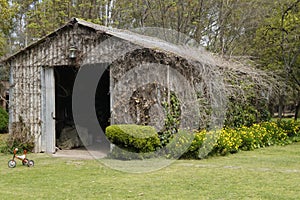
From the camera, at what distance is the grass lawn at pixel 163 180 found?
20.0 ft

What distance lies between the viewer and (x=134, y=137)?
9.29 metres

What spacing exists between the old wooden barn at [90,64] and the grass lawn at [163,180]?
5.36 feet

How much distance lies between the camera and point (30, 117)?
1126cm

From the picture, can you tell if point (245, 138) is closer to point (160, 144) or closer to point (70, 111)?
point (160, 144)

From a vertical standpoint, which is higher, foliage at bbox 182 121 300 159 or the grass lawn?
foliage at bbox 182 121 300 159

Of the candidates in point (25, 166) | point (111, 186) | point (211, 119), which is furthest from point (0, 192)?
point (211, 119)

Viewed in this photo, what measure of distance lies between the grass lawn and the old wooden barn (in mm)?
1633

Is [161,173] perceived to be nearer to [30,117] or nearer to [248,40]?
[30,117]

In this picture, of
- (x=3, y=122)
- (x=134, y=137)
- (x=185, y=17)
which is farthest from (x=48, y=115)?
(x=185, y=17)

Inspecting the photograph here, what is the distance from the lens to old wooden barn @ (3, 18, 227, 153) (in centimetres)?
1022

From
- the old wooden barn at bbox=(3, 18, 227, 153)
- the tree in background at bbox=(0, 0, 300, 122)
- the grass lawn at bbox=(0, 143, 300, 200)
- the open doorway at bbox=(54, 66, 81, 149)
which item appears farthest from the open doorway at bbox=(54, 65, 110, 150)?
the tree in background at bbox=(0, 0, 300, 122)

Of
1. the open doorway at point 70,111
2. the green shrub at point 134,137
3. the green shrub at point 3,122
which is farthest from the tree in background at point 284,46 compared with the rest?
the green shrub at point 3,122

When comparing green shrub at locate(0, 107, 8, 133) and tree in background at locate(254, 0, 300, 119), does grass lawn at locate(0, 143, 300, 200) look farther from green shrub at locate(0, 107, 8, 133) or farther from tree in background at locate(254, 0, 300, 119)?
green shrub at locate(0, 107, 8, 133)

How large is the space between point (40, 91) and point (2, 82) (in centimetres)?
1292
